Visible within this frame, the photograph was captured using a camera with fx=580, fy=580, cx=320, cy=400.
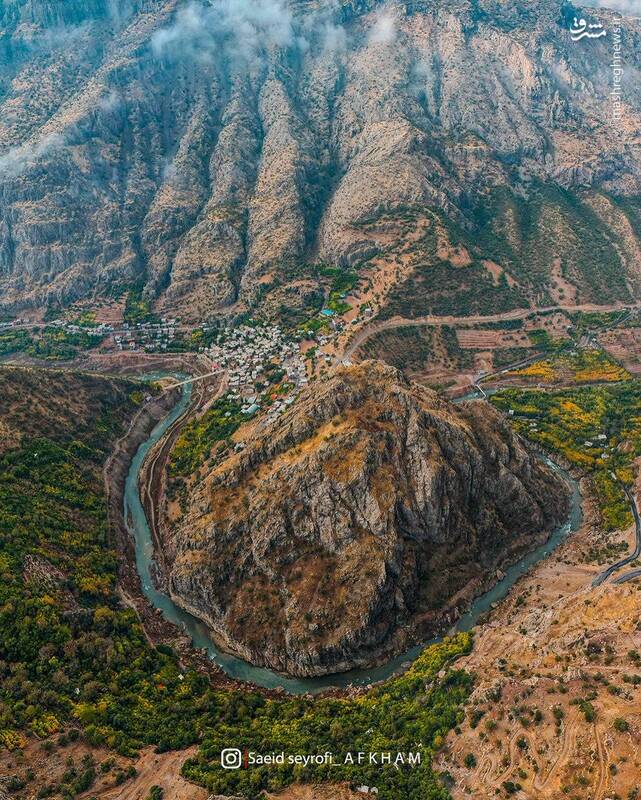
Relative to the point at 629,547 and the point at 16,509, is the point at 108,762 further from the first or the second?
the point at 629,547

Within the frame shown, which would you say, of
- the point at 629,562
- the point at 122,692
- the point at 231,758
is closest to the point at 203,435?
the point at 122,692

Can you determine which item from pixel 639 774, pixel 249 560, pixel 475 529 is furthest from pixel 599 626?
pixel 249 560

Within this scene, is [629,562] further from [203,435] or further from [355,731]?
[203,435]

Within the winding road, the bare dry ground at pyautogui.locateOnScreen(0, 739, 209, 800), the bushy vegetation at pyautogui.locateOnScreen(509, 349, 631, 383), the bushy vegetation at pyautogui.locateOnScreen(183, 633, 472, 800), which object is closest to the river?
the bushy vegetation at pyautogui.locateOnScreen(183, 633, 472, 800)

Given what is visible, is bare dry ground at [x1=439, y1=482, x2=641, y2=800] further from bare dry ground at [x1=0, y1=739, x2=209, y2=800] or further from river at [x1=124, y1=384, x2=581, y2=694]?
bare dry ground at [x1=0, y1=739, x2=209, y2=800]

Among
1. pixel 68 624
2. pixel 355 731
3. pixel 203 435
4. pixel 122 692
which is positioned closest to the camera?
pixel 355 731

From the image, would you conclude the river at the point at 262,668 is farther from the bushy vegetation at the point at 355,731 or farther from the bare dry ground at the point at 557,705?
the bare dry ground at the point at 557,705

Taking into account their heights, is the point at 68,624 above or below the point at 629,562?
above
